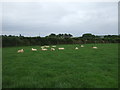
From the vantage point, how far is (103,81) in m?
2.88

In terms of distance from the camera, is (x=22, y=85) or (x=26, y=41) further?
(x=26, y=41)

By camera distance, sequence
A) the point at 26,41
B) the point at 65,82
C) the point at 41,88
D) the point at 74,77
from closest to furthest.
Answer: the point at 41,88
the point at 65,82
the point at 74,77
the point at 26,41

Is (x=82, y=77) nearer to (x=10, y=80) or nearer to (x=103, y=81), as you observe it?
(x=103, y=81)

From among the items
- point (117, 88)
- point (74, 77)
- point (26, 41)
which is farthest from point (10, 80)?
point (26, 41)

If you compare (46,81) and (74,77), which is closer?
(46,81)

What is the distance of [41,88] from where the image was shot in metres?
2.51

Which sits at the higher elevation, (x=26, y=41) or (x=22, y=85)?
(x=26, y=41)

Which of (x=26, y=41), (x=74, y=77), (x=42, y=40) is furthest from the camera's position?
(x=42, y=40)

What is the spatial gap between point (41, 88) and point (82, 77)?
1.07m

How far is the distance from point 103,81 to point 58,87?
1045mm

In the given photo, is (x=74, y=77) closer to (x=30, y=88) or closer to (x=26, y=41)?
(x=30, y=88)

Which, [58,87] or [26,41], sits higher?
[26,41]

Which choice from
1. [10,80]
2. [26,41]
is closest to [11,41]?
[26,41]

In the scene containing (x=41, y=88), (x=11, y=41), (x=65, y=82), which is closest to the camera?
(x=41, y=88)
